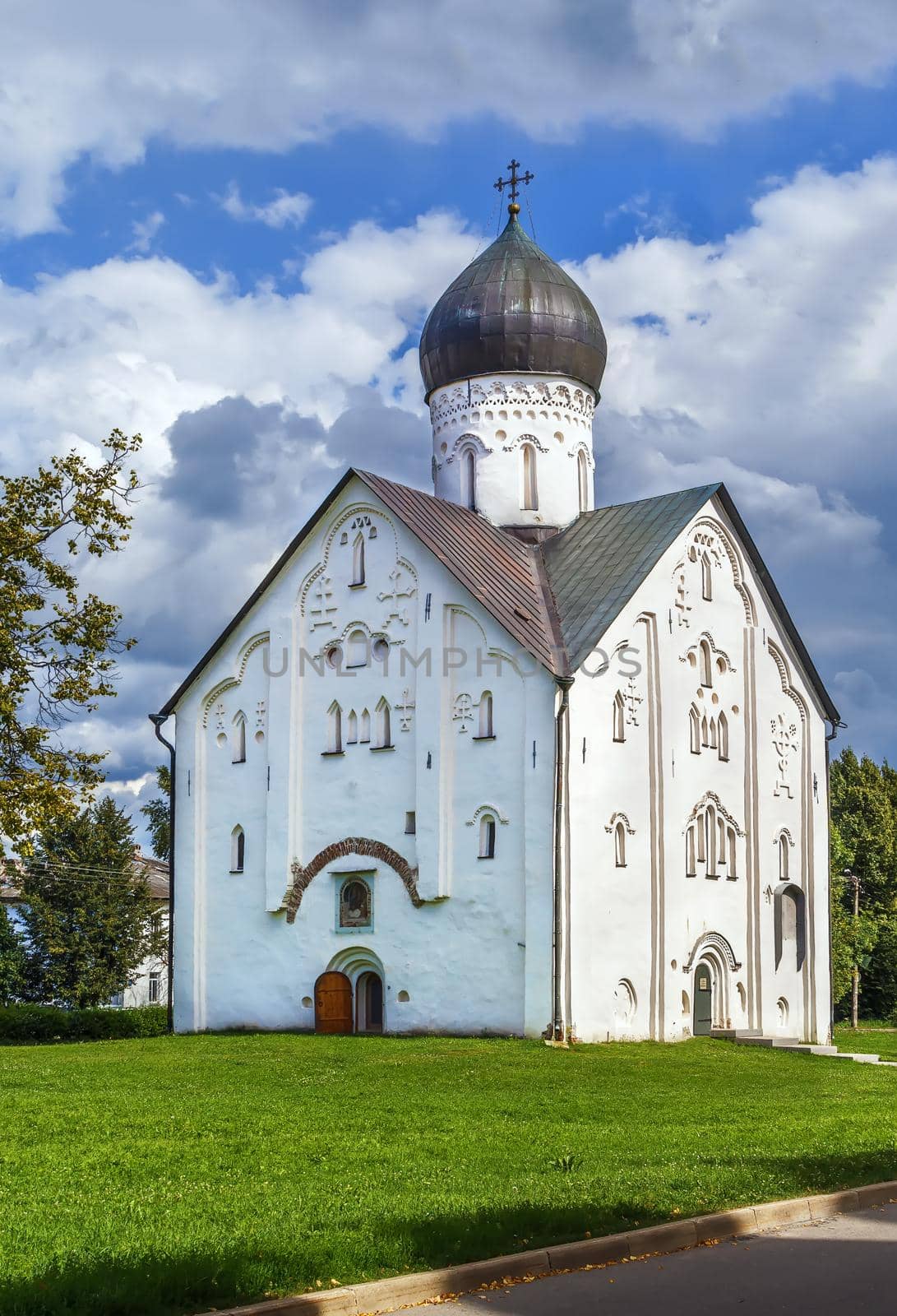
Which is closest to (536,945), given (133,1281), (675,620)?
(675,620)

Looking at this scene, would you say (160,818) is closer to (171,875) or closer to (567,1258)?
(171,875)

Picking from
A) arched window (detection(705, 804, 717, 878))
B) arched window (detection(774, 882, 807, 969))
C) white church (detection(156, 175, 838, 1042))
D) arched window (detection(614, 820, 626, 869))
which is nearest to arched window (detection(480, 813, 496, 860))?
white church (detection(156, 175, 838, 1042))

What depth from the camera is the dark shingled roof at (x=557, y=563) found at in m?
26.6

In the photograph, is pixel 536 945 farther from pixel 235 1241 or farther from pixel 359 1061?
pixel 235 1241

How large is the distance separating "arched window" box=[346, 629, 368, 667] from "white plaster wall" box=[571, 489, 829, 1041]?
15.7ft

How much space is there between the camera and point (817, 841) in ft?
106

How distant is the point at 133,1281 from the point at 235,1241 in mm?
1058

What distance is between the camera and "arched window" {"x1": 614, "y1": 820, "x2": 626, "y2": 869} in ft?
86.1

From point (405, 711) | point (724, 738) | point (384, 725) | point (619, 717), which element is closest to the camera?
point (619, 717)

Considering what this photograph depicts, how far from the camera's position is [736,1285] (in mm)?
7512

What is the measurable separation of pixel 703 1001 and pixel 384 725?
8000mm

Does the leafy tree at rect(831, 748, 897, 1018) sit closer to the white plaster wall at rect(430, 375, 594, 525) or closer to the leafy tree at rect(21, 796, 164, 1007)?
the white plaster wall at rect(430, 375, 594, 525)

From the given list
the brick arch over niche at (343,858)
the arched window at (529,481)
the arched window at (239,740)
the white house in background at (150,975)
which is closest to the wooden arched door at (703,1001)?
the brick arch over niche at (343,858)

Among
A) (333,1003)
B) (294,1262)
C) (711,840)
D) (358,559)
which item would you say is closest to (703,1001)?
(711,840)
